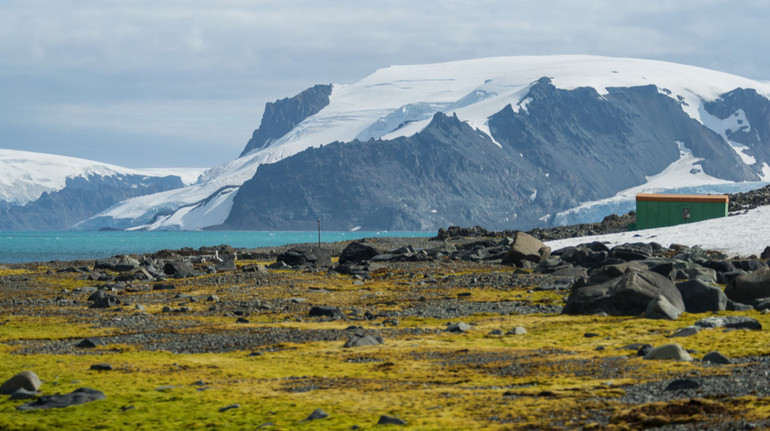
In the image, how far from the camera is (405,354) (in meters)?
22.2

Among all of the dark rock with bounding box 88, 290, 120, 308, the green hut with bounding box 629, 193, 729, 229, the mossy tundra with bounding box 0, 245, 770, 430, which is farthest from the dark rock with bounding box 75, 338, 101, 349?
the green hut with bounding box 629, 193, 729, 229

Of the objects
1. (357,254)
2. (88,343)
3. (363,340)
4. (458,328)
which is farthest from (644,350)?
(357,254)

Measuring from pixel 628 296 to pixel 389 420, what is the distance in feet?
50.9

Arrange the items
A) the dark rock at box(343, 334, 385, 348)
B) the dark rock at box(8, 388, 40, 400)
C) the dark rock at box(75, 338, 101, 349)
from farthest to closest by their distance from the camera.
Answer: the dark rock at box(75, 338, 101, 349) → the dark rock at box(343, 334, 385, 348) → the dark rock at box(8, 388, 40, 400)

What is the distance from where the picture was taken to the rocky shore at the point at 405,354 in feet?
50.1

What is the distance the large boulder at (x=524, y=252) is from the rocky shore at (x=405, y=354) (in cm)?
979

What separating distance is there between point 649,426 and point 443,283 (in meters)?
31.0

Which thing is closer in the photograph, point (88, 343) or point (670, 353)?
point (670, 353)

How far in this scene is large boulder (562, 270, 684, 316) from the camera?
92.9 feet

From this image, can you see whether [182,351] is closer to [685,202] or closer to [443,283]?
[443,283]

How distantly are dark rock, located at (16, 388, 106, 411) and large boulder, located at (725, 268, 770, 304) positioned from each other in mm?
21106

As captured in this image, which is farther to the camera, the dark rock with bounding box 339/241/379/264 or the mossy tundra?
the dark rock with bounding box 339/241/379/264

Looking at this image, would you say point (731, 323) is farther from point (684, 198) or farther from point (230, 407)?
point (684, 198)

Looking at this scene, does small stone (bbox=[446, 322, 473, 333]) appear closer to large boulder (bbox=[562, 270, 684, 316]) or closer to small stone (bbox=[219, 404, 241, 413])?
large boulder (bbox=[562, 270, 684, 316])
